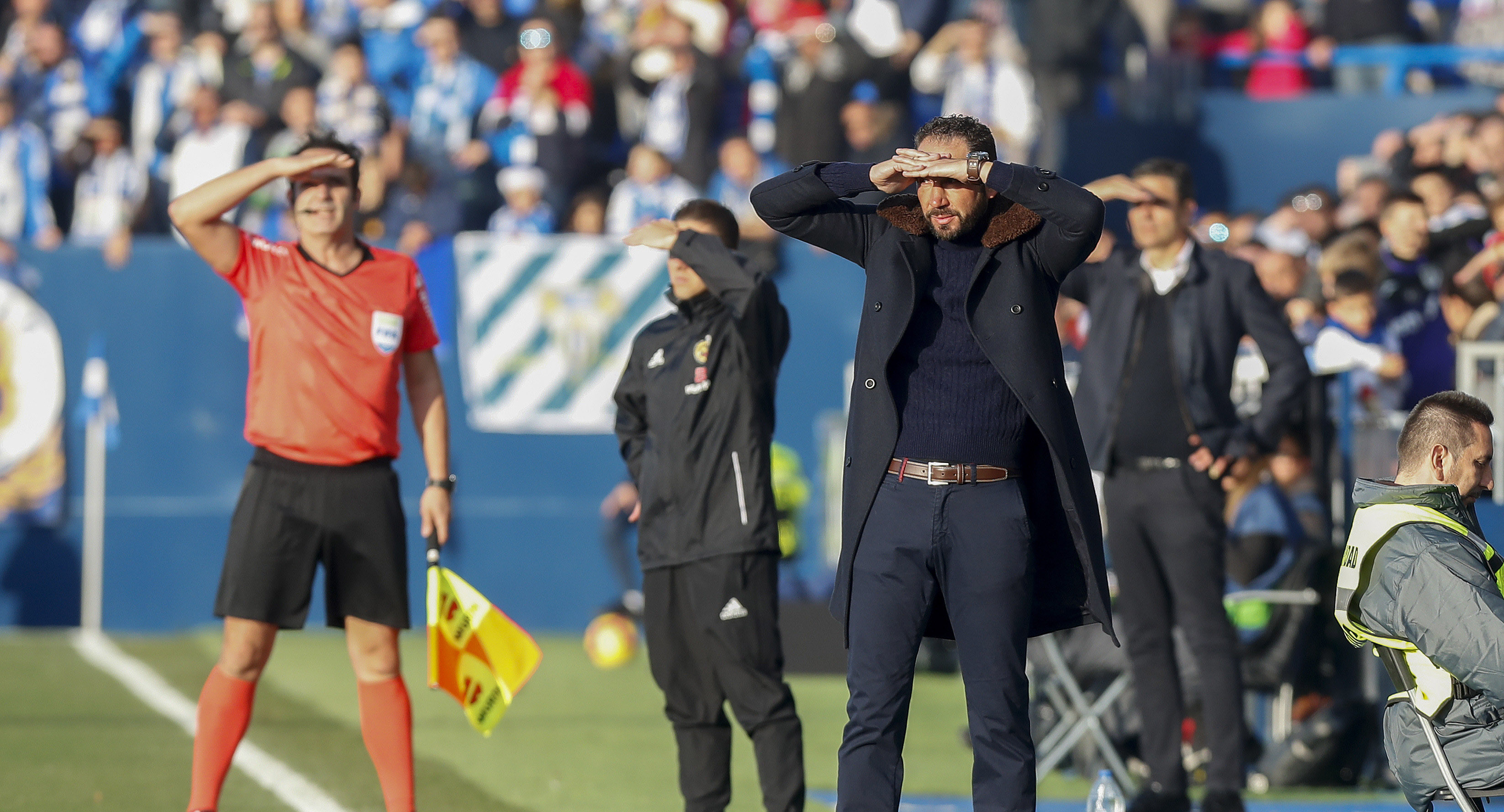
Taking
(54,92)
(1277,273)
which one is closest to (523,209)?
(54,92)

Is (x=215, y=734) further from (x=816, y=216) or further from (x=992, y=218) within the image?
(x=992, y=218)

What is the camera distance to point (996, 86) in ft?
46.8

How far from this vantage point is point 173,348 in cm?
1312

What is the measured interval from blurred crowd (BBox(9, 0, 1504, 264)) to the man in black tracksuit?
21.3 feet

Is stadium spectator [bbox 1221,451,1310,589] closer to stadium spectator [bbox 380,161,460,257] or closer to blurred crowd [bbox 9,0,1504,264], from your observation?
blurred crowd [bbox 9,0,1504,264]

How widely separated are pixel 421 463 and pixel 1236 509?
600 centimetres

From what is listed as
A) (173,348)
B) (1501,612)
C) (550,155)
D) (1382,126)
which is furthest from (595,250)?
(1501,612)

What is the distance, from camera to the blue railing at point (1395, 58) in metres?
15.3

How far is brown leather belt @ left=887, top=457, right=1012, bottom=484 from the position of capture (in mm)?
5312

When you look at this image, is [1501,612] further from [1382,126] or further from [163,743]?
[1382,126]

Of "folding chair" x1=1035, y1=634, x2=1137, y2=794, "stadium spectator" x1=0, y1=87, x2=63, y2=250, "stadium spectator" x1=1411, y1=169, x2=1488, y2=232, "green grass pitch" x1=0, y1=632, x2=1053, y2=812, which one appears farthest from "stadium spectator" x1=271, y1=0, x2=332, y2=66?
"folding chair" x1=1035, y1=634, x2=1137, y2=794

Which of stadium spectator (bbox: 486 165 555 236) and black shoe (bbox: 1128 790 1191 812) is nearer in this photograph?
black shoe (bbox: 1128 790 1191 812)

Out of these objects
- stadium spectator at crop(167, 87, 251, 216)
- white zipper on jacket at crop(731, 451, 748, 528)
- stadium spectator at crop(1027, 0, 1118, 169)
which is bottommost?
white zipper on jacket at crop(731, 451, 748, 528)

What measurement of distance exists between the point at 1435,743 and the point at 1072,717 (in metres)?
3.30
